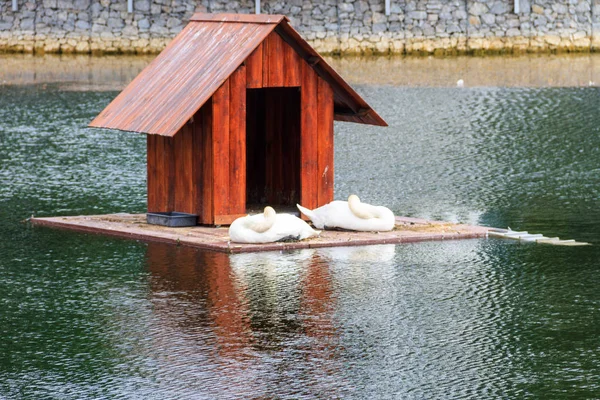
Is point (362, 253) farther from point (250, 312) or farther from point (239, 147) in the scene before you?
point (250, 312)

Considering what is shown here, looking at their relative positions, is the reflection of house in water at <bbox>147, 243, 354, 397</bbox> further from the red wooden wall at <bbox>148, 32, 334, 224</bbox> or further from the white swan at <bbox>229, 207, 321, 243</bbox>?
the red wooden wall at <bbox>148, 32, 334, 224</bbox>

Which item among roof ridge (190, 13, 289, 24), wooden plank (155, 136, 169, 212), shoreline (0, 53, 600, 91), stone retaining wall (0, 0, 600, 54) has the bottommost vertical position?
wooden plank (155, 136, 169, 212)

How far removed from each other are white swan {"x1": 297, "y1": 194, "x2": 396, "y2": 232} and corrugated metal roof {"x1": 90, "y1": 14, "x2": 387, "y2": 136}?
4.75 feet

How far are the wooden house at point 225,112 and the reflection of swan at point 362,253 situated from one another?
157cm

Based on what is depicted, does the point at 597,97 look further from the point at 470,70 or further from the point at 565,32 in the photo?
the point at 565,32

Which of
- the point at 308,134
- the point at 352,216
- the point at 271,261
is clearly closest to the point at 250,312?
the point at 271,261

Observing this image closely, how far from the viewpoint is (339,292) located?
1374cm

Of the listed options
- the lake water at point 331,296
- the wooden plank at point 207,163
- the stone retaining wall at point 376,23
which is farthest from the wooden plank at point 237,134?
the stone retaining wall at point 376,23

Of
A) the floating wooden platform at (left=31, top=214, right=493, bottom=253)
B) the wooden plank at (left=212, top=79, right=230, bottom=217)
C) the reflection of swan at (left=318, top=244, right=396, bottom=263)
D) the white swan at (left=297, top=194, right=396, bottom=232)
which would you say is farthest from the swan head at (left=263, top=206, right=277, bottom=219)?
the wooden plank at (left=212, top=79, right=230, bottom=217)

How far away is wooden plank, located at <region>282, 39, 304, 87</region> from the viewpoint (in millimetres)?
17172

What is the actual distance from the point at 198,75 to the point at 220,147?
99 centimetres

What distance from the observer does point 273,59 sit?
1708 cm

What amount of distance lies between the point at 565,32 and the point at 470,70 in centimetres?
625

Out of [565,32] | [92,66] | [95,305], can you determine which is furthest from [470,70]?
[95,305]
